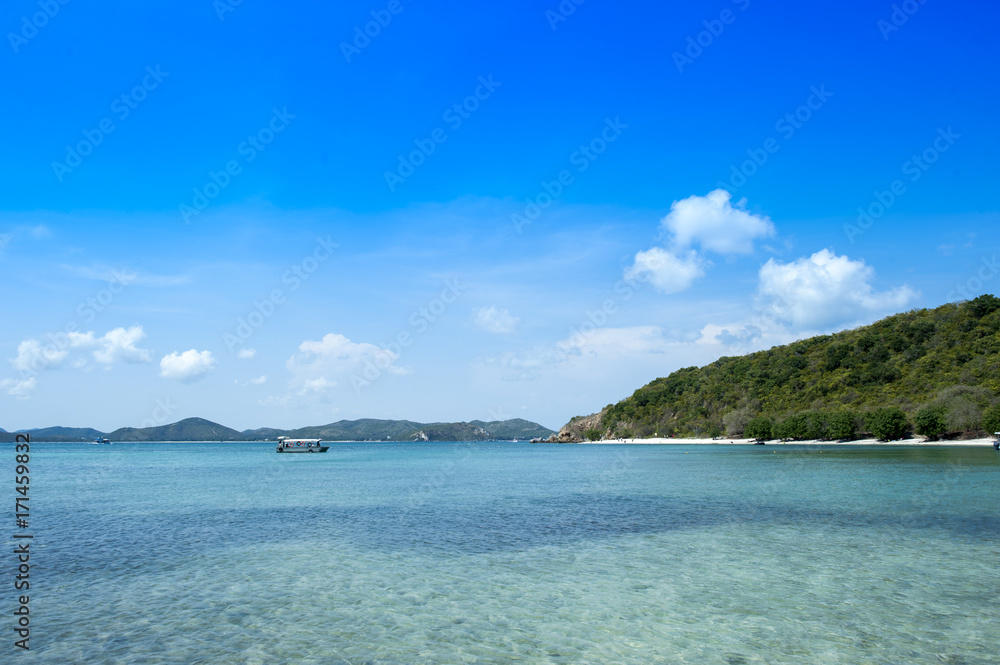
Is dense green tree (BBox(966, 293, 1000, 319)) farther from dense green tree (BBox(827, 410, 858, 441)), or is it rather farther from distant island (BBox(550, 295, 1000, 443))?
dense green tree (BBox(827, 410, 858, 441))

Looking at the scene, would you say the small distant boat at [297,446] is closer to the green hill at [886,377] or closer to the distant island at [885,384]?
the distant island at [885,384]

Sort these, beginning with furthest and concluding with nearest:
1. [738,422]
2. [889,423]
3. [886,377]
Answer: [738,422]
[886,377]
[889,423]

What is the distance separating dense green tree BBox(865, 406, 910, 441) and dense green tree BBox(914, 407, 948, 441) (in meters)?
7.84

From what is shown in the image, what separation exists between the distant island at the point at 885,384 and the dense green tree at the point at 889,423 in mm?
166

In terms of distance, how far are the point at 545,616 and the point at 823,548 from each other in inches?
502

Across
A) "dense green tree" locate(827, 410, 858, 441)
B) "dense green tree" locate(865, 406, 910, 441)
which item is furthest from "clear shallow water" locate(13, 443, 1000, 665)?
"dense green tree" locate(827, 410, 858, 441)

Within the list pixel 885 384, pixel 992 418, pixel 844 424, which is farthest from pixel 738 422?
pixel 992 418

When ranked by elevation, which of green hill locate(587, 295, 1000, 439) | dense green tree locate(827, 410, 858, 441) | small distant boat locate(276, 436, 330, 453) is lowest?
small distant boat locate(276, 436, 330, 453)

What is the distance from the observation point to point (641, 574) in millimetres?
18453

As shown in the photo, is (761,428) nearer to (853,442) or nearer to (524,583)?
(853,442)

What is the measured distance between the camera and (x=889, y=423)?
11800cm

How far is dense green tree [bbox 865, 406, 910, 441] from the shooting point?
117750mm

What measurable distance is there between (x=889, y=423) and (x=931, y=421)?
36.3ft

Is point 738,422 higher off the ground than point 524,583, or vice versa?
point 524,583
